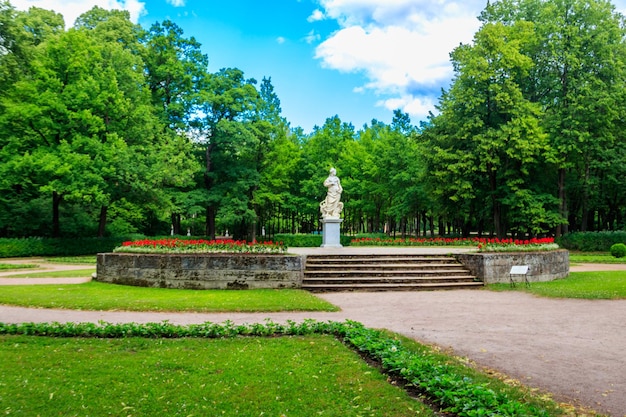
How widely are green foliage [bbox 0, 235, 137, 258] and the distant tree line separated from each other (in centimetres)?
126

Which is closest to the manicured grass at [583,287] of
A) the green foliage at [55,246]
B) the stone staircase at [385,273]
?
the stone staircase at [385,273]

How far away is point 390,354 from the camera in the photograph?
19.0 ft

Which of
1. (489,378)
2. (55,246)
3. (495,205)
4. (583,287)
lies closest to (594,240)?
(495,205)

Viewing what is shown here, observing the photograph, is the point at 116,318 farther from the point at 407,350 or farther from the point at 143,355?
the point at 407,350

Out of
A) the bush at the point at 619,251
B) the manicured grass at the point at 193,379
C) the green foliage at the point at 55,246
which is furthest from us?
the green foliage at the point at 55,246

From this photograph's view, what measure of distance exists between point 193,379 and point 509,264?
12428 millimetres

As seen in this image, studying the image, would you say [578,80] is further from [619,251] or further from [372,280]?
[372,280]

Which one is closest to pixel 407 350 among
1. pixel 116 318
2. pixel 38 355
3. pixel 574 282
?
pixel 38 355

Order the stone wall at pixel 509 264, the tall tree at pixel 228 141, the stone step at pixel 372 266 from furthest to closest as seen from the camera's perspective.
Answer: the tall tree at pixel 228 141 → the stone step at pixel 372 266 → the stone wall at pixel 509 264

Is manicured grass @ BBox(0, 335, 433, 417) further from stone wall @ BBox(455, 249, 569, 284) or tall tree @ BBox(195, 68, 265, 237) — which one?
tall tree @ BBox(195, 68, 265, 237)

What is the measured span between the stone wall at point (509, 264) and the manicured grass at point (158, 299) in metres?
5.94

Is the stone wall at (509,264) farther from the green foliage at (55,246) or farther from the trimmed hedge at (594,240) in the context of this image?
the green foliage at (55,246)

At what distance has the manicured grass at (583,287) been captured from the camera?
11924 mm

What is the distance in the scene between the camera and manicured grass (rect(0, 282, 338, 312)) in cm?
998
